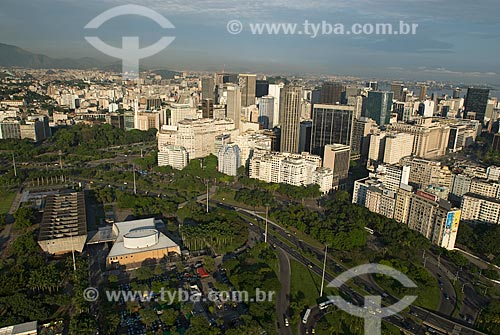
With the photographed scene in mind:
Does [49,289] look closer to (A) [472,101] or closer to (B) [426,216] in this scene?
(B) [426,216]

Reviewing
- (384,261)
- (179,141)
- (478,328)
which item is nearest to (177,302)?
(384,261)

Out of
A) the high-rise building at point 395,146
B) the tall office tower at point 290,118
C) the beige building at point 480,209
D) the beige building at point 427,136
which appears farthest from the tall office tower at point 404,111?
the beige building at point 480,209

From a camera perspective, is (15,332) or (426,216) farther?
(426,216)

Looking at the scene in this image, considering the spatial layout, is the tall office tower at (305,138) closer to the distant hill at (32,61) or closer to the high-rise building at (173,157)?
the high-rise building at (173,157)

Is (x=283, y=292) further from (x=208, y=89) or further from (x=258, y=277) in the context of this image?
(x=208, y=89)

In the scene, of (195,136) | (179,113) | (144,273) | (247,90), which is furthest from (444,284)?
(247,90)

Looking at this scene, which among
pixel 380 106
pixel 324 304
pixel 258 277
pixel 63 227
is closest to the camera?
pixel 324 304
